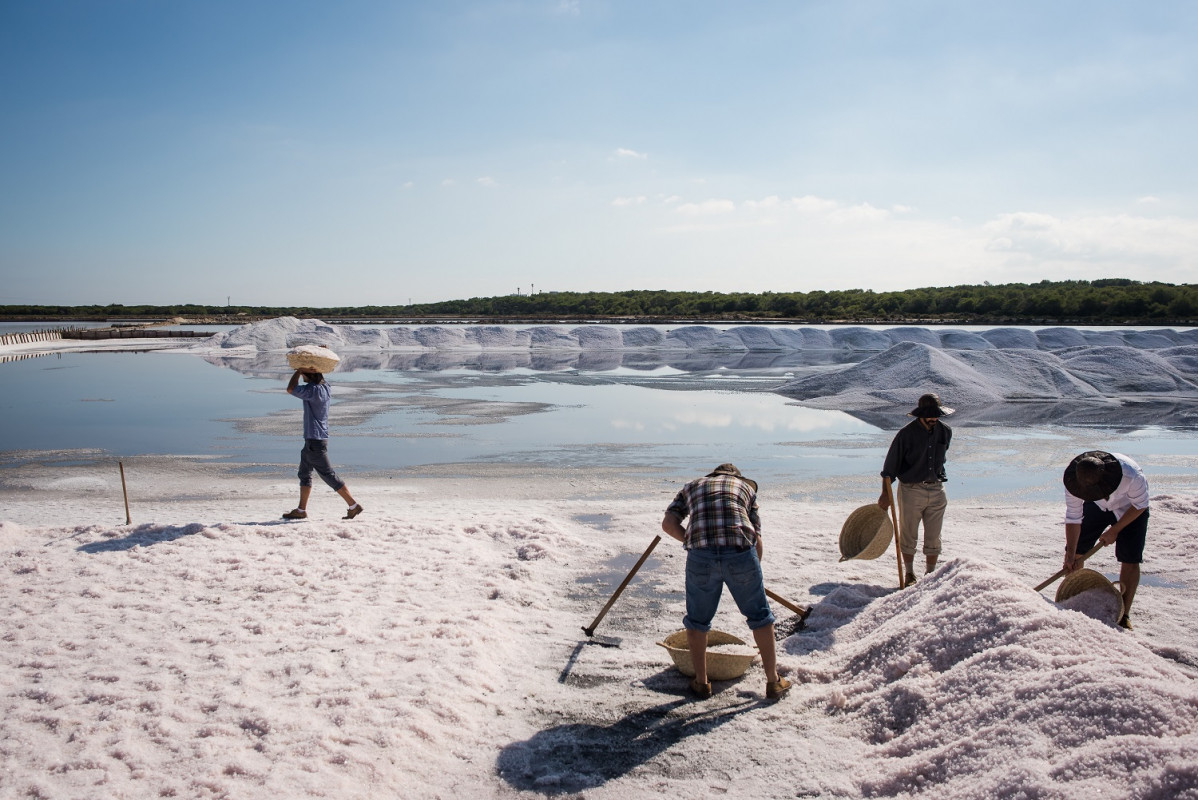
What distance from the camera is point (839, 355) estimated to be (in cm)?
3791

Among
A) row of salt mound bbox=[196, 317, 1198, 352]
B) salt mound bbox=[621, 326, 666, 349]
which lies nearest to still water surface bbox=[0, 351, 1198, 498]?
row of salt mound bbox=[196, 317, 1198, 352]

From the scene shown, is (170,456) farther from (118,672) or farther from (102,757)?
(102,757)

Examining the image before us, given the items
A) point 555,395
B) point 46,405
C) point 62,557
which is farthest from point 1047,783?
point 46,405

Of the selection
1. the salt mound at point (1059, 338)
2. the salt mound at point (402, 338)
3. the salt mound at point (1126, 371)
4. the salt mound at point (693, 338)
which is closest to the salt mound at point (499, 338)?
the salt mound at point (402, 338)

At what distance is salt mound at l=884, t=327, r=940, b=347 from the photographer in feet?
116

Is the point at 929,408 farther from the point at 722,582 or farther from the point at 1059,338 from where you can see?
the point at 1059,338

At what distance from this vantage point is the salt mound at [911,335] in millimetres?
35406

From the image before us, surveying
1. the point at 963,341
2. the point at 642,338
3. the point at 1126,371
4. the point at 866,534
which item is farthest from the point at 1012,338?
the point at 866,534

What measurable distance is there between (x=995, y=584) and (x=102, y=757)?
4.13 m

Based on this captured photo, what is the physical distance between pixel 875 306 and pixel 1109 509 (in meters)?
74.3

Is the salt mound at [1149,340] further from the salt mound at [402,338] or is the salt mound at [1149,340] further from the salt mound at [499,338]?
the salt mound at [402,338]

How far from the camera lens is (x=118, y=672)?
3791 mm

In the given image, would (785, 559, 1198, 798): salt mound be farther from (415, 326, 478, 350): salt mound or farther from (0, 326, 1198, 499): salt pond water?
(415, 326, 478, 350): salt mound

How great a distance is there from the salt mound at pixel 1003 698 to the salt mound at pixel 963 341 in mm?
31925
